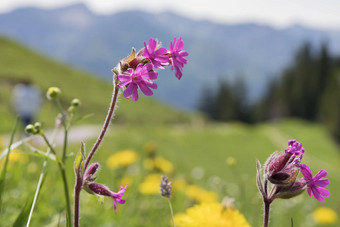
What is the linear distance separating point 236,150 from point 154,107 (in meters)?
15.9

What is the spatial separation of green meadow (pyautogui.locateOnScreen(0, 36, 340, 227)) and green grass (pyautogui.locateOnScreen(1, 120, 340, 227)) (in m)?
0.01

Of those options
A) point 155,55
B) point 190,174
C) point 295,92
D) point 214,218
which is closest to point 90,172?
point 155,55

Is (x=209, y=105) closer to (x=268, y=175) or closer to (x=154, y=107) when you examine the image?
(x=154, y=107)

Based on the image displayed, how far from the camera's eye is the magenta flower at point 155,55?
80 cm

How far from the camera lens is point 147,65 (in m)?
0.78

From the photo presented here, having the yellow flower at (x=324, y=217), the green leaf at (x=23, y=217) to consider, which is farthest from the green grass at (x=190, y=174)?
the green leaf at (x=23, y=217)

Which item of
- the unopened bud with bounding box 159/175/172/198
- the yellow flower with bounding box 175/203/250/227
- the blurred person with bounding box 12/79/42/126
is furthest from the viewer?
the blurred person with bounding box 12/79/42/126

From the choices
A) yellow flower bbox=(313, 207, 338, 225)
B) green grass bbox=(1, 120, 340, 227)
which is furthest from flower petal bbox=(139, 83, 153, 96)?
yellow flower bbox=(313, 207, 338, 225)

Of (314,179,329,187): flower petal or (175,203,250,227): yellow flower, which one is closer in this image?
(314,179,329,187): flower petal

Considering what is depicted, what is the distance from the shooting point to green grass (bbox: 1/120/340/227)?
88.3 inches

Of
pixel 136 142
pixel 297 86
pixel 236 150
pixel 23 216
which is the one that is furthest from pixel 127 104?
pixel 23 216

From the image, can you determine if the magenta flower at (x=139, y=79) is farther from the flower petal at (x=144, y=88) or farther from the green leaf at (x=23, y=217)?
the green leaf at (x=23, y=217)

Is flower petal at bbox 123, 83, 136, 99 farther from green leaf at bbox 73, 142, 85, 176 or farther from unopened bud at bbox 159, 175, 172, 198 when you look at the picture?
unopened bud at bbox 159, 175, 172, 198

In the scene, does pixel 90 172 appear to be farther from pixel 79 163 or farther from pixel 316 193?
pixel 316 193
